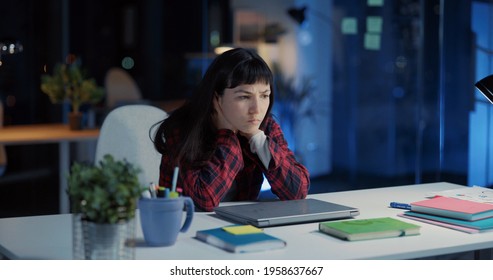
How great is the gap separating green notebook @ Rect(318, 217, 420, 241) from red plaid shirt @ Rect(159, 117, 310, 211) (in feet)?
1.50

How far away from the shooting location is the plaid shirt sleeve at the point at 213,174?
2188mm

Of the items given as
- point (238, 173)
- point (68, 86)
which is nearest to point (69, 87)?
point (68, 86)

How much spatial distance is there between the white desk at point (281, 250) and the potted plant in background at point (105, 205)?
0.49ft

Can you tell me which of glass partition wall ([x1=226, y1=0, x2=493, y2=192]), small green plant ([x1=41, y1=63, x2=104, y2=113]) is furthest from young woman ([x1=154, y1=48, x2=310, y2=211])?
glass partition wall ([x1=226, y1=0, x2=493, y2=192])

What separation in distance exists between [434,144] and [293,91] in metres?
1.23

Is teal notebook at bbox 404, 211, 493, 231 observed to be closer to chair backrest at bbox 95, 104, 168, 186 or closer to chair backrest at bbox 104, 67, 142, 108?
chair backrest at bbox 95, 104, 168, 186

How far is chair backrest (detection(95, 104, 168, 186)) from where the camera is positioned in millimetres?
2590

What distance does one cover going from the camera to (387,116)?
6.16 metres

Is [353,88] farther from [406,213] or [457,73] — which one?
[406,213]

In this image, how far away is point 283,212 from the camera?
1.99 m

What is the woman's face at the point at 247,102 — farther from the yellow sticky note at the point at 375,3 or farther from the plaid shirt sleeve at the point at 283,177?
the yellow sticky note at the point at 375,3

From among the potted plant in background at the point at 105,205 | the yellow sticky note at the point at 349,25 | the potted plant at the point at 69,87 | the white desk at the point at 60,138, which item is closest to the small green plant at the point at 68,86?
the potted plant at the point at 69,87

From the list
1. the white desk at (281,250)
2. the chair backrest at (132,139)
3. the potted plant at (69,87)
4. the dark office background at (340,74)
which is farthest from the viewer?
the dark office background at (340,74)
